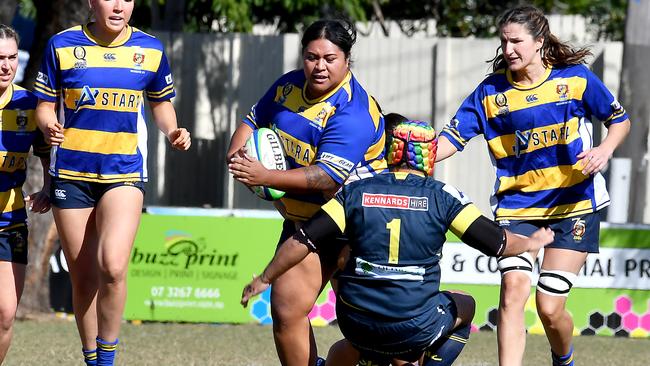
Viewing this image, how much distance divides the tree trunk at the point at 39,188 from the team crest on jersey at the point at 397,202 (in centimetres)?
582

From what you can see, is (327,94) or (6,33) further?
(6,33)

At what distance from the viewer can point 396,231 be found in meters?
5.15

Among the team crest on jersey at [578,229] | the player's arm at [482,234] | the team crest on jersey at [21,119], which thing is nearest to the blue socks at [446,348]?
the player's arm at [482,234]

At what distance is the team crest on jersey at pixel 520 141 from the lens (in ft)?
21.1

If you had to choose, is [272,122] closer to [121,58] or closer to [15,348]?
[121,58]

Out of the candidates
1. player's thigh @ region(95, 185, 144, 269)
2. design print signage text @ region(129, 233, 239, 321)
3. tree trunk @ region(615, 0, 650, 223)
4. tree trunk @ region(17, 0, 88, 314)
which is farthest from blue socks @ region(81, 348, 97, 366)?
tree trunk @ region(615, 0, 650, 223)

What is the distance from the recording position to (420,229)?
16.9ft

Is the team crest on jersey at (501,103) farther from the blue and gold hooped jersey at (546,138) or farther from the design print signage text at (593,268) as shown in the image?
the design print signage text at (593,268)

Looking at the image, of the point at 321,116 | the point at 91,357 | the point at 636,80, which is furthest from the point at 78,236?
the point at 636,80

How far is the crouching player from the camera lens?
5164 mm

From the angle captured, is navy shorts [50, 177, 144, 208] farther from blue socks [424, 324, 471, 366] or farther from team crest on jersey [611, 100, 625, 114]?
team crest on jersey [611, 100, 625, 114]

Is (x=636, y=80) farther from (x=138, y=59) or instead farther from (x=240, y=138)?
(x=138, y=59)

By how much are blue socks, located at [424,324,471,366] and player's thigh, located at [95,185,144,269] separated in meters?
1.67

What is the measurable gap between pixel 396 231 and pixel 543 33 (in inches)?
72.8
